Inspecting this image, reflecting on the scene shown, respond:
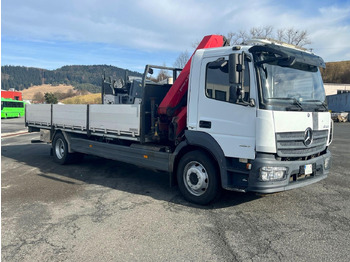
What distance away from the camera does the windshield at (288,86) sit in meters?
4.31

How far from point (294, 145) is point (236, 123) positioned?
0.94 m

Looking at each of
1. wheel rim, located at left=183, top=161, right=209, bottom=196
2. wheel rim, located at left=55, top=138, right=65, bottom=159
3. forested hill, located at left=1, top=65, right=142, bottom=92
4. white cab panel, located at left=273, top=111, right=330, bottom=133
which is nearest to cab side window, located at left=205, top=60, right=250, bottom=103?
white cab panel, located at left=273, top=111, right=330, bottom=133

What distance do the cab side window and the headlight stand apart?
1.07 metres

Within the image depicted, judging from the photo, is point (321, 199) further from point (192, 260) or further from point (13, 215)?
point (13, 215)

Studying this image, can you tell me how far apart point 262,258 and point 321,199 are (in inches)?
106

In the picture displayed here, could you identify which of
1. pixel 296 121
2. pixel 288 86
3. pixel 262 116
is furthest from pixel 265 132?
pixel 288 86

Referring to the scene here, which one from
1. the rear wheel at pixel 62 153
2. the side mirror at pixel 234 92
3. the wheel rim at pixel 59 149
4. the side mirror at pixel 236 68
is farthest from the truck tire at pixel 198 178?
the wheel rim at pixel 59 149

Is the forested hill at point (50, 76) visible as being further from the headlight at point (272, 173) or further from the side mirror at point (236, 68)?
the headlight at point (272, 173)

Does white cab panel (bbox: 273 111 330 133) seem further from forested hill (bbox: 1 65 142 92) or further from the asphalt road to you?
forested hill (bbox: 1 65 142 92)

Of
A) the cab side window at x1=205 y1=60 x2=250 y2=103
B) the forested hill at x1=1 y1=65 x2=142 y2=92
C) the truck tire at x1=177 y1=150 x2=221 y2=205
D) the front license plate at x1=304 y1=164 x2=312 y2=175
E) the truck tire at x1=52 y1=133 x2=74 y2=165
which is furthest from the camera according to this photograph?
the forested hill at x1=1 y1=65 x2=142 y2=92

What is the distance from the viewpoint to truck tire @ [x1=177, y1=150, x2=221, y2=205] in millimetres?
4844

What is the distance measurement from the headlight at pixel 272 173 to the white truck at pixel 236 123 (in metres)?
0.01

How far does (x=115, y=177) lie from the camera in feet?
23.5

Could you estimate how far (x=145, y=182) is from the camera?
6684 mm
